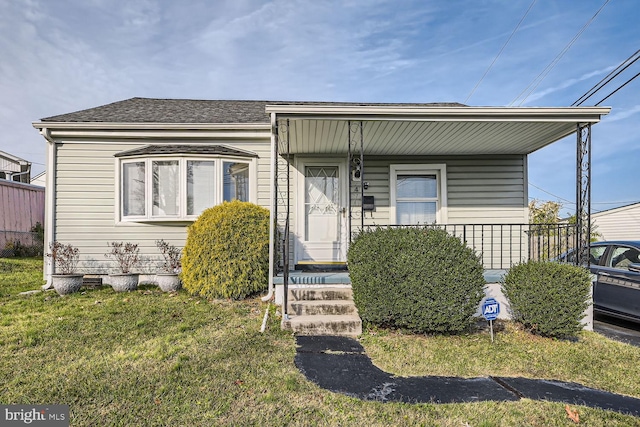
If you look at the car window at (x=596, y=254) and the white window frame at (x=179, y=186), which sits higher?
the white window frame at (x=179, y=186)

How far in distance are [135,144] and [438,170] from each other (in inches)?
240

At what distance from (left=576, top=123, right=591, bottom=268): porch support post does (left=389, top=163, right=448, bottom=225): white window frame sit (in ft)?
7.93

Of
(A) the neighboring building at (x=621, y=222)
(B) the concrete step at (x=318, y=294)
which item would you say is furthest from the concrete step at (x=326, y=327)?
(A) the neighboring building at (x=621, y=222)

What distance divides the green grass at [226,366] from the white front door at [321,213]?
80.4 inches

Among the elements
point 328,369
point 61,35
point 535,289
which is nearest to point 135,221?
point 328,369

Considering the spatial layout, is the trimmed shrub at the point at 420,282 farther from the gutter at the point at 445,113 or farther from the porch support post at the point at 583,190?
the porch support post at the point at 583,190

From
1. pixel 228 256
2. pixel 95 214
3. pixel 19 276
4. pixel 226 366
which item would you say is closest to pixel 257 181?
pixel 228 256

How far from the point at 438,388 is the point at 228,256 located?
147 inches

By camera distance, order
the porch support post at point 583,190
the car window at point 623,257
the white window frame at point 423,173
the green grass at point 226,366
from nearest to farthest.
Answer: the green grass at point 226,366, the porch support post at point 583,190, the car window at point 623,257, the white window frame at point 423,173

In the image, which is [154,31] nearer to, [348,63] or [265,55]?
[265,55]

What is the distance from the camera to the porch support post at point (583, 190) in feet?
16.6

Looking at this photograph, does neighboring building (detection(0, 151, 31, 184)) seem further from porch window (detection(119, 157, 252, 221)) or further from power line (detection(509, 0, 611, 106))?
power line (detection(509, 0, 611, 106))

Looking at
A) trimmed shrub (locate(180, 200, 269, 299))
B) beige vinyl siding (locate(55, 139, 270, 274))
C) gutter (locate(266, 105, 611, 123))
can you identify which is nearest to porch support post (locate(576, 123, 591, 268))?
gutter (locate(266, 105, 611, 123))

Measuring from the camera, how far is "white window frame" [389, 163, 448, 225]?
7.35 metres
